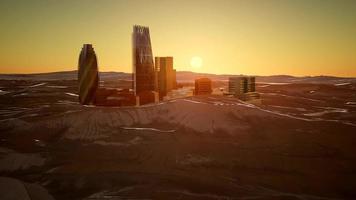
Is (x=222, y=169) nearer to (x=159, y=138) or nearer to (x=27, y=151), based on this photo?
(x=159, y=138)

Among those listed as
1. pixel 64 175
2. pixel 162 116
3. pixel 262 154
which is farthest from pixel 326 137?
pixel 64 175

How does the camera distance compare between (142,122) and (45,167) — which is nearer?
(45,167)

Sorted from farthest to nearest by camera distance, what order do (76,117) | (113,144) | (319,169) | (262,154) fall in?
(76,117), (113,144), (262,154), (319,169)

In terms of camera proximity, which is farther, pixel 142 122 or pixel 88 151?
pixel 142 122

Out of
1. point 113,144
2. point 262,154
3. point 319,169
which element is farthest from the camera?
point 113,144

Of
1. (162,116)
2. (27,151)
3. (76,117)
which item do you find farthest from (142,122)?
(27,151)

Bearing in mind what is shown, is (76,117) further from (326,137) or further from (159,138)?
(326,137)
